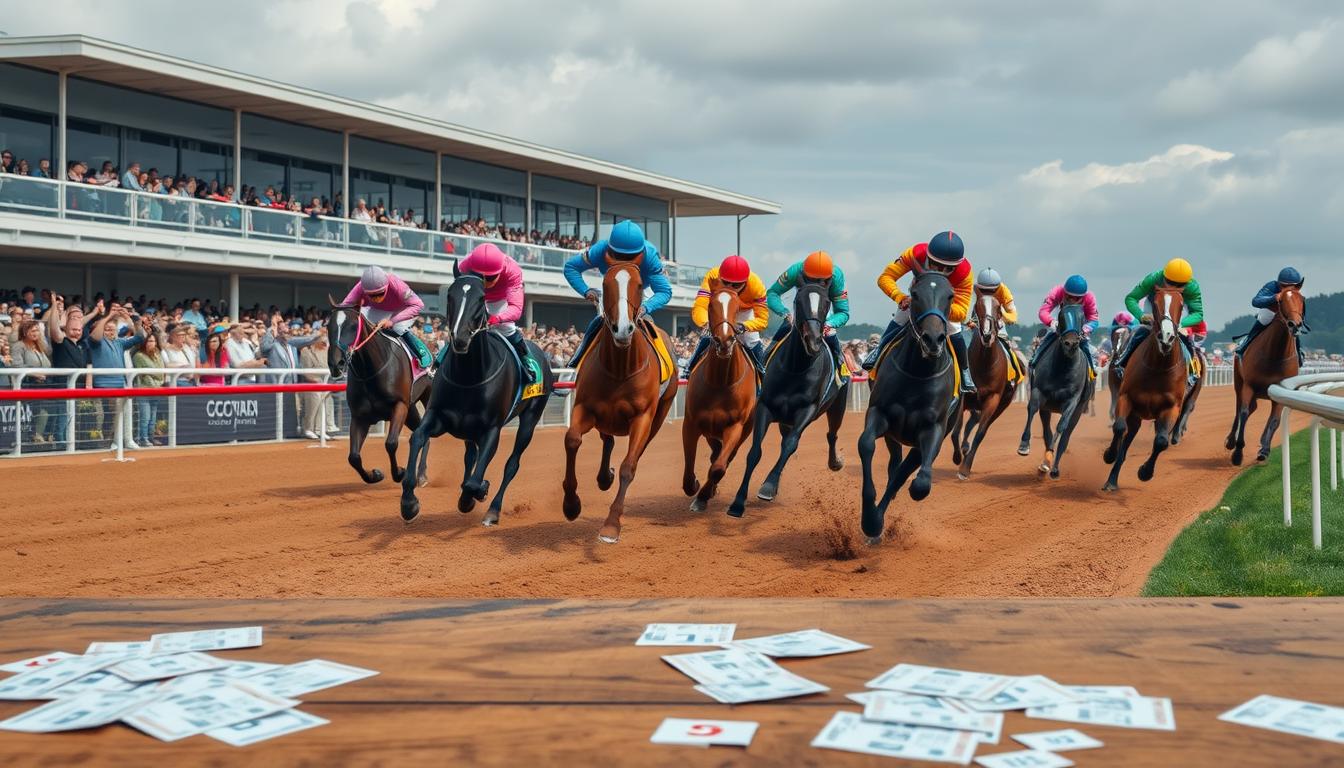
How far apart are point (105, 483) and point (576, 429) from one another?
17.0 feet

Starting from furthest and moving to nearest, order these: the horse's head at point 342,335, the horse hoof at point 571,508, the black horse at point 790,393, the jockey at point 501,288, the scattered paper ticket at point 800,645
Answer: the horse's head at point 342,335 → the black horse at point 790,393 → the jockey at point 501,288 → the horse hoof at point 571,508 → the scattered paper ticket at point 800,645

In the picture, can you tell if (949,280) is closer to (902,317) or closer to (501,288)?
(902,317)

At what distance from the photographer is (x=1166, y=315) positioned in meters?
10.4

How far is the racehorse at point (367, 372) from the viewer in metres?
9.34

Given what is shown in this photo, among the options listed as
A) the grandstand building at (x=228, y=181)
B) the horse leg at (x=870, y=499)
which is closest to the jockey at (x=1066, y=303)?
the horse leg at (x=870, y=499)

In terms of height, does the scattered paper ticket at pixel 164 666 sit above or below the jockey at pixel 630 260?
below

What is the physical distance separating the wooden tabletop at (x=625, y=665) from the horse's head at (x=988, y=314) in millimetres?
9357

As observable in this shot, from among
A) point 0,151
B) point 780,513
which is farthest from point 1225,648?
point 0,151

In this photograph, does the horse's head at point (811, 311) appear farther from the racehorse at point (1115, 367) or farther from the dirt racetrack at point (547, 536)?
the racehorse at point (1115, 367)

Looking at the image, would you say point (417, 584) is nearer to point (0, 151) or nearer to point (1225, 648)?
point (1225, 648)

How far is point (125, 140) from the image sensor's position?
23375 mm

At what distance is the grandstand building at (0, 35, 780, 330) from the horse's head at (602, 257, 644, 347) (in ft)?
48.7

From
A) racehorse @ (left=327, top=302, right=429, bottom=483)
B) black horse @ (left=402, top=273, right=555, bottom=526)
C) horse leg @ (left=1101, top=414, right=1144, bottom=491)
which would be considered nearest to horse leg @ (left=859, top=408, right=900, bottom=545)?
black horse @ (left=402, top=273, right=555, bottom=526)

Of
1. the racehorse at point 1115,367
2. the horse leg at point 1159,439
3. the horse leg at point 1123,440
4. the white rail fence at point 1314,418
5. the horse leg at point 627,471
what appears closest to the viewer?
the white rail fence at point 1314,418
